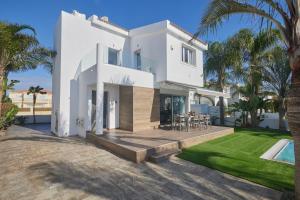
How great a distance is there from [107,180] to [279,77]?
2942 centimetres

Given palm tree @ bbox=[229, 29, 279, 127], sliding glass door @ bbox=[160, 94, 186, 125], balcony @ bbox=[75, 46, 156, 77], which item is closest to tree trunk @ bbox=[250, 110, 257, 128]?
palm tree @ bbox=[229, 29, 279, 127]

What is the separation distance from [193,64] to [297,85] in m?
22.5

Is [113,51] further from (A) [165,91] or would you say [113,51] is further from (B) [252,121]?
(B) [252,121]

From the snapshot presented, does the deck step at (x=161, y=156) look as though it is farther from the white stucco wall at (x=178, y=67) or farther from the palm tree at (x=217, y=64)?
the palm tree at (x=217, y=64)

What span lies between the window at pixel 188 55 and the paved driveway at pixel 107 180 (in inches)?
Answer: 654

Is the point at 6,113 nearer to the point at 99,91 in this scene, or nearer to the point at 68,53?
the point at 68,53

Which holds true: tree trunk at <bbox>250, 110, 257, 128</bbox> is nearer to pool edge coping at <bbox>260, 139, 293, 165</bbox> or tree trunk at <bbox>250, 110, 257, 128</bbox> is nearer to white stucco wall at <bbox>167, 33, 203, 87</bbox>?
white stucco wall at <bbox>167, 33, 203, 87</bbox>

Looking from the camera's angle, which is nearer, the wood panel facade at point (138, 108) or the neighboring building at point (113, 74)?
the neighboring building at point (113, 74)

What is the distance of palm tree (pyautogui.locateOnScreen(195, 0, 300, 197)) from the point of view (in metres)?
7.02

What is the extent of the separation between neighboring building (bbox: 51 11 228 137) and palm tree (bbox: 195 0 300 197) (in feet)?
41.2

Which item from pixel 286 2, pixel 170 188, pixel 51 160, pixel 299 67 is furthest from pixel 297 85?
pixel 51 160

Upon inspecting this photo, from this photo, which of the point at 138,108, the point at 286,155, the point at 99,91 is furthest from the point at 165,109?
the point at 286,155

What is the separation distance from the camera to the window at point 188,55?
27.0m

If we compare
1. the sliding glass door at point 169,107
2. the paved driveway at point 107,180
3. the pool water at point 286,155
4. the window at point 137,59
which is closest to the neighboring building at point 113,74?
the window at point 137,59
